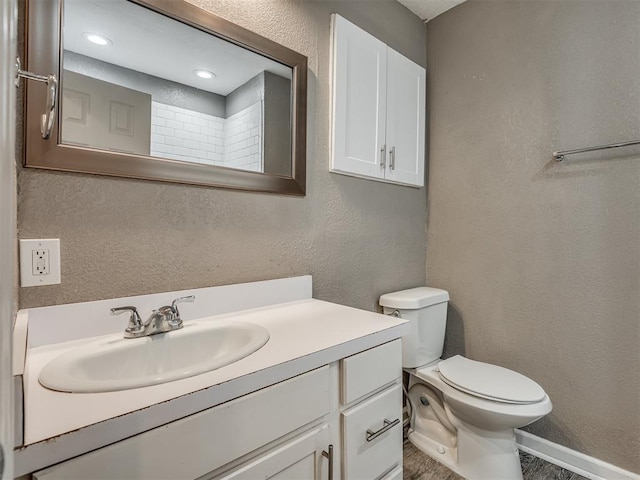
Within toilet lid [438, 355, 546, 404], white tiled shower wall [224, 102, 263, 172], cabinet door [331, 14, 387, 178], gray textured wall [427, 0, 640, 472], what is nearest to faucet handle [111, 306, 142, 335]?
white tiled shower wall [224, 102, 263, 172]

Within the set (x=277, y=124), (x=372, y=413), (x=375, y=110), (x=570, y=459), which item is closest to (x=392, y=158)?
(x=375, y=110)

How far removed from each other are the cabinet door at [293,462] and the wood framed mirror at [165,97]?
84 centimetres

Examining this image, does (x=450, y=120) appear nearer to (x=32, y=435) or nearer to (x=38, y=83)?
(x=38, y=83)

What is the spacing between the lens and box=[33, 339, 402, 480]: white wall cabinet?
556 millimetres

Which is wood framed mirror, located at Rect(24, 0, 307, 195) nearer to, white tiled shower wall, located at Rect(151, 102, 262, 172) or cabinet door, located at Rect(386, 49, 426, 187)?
white tiled shower wall, located at Rect(151, 102, 262, 172)

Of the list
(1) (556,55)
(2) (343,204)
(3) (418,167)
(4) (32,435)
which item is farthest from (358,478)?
(1) (556,55)

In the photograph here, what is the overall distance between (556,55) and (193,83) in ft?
5.52

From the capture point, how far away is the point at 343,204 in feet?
5.26

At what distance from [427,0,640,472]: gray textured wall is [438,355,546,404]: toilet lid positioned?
0.29 meters

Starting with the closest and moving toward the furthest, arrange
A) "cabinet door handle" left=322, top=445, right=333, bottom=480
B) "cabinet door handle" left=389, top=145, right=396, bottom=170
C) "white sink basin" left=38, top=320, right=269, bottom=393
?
1. "white sink basin" left=38, top=320, right=269, bottom=393
2. "cabinet door handle" left=322, top=445, right=333, bottom=480
3. "cabinet door handle" left=389, top=145, right=396, bottom=170

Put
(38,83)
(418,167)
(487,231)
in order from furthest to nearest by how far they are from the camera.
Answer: (418,167)
(487,231)
(38,83)

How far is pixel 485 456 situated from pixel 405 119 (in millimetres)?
1691

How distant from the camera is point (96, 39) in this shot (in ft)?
3.09

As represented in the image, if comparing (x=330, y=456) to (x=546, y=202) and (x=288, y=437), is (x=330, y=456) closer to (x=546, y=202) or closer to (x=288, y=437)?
(x=288, y=437)
